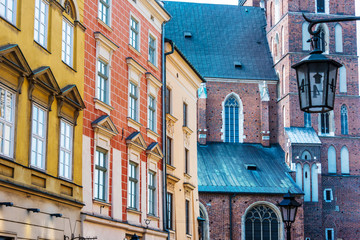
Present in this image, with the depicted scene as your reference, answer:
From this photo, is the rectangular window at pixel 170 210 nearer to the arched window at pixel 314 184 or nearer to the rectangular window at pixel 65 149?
the rectangular window at pixel 65 149

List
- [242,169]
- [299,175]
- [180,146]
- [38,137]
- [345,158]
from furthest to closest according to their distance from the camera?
[345,158], [299,175], [242,169], [180,146], [38,137]

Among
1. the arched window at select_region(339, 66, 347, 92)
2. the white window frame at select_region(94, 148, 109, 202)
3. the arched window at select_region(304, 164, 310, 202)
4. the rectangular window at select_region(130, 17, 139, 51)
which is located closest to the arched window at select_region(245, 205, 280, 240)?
the arched window at select_region(304, 164, 310, 202)

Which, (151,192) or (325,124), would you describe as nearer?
(151,192)

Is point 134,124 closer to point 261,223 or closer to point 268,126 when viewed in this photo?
point 261,223

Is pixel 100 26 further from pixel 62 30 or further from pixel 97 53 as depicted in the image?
pixel 62 30

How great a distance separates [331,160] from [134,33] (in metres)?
30.6

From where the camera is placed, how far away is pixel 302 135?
4644 centimetres

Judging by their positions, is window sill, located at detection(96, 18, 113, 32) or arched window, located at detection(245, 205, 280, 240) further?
arched window, located at detection(245, 205, 280, 240)

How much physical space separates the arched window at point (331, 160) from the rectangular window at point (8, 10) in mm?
38071

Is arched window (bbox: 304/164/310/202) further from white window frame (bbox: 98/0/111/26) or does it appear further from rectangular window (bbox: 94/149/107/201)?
rectangular window (bbox: 94/149/107/201)

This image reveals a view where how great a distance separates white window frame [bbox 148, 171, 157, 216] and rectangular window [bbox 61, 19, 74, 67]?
255 inches

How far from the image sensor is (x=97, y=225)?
15758 mm

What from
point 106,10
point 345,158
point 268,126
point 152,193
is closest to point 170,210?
point 152,193

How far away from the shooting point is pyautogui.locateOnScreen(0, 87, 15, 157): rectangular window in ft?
36.8
